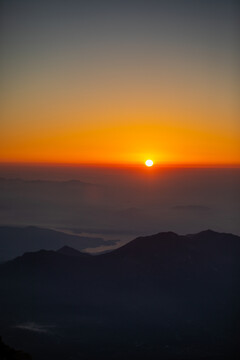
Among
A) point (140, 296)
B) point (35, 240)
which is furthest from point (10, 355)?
point (35, 240)

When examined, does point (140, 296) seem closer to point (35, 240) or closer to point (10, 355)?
point (10, 355)

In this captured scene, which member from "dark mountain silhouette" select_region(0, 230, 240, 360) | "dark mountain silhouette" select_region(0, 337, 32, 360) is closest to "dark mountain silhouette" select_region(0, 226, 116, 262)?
"dark mountain silhouette" select_region(0, 230, 240, 360)

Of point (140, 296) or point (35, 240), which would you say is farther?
point (35, 240)

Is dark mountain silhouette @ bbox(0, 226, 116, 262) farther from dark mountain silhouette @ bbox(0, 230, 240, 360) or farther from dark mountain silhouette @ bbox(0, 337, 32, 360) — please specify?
dark mountain silhouette @ bbox(0, 337, 32, 360)

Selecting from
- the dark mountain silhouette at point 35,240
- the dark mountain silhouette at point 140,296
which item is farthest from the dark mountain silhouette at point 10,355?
the dark mountain silhouette at point 35,240

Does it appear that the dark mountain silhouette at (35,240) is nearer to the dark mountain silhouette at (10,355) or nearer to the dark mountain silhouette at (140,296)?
the dark mountain silhouette at (140,296)

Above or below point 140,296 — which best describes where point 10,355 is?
below
